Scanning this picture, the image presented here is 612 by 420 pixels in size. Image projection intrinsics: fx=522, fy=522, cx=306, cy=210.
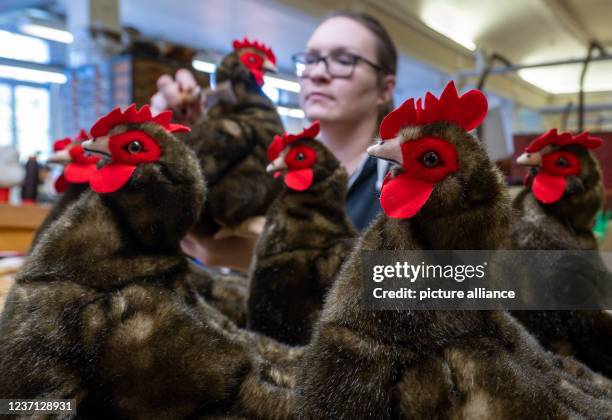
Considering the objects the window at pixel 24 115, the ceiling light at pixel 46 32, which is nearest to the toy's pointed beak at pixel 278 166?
the window at pixel 24 115

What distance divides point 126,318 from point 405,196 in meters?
0.32

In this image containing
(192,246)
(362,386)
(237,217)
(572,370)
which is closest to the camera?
(362,386)

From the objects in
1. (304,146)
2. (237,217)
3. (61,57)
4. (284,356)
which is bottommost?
(284,356)

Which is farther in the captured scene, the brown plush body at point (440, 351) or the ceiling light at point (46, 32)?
the ceiling light at point (46, 32)

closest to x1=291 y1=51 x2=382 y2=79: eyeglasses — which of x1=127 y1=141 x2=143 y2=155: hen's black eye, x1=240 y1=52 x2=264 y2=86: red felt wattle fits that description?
x1=240 y1=52 x2=264 y2=86: red felt wattle

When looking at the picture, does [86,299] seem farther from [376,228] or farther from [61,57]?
[61,57]

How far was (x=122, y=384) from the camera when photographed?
1.75ft

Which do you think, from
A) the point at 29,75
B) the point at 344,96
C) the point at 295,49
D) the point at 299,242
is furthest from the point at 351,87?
the point at 295,49

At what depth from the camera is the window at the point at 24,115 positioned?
2787 millimetres

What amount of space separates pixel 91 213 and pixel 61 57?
278cm

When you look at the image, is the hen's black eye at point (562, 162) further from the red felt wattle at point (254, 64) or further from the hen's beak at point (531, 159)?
the red felt wattle at point (254, 64)

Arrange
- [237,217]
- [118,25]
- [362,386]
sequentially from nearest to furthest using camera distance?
1. [362,386]
2. [237,217]
3. [118,25]

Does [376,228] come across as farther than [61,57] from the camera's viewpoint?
No

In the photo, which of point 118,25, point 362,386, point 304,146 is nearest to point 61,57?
point 118,25
